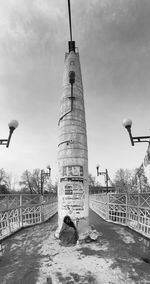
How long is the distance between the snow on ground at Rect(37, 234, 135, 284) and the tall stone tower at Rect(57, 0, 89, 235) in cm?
108

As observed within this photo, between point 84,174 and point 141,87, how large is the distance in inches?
329

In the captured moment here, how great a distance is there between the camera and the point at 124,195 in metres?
8.34

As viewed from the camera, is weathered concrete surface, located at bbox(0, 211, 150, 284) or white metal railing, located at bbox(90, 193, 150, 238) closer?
weathered concrete surface, located at bbox(0, 211, 150, 284)

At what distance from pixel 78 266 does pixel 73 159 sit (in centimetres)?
329

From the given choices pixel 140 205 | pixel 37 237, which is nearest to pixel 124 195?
pixel 140 205

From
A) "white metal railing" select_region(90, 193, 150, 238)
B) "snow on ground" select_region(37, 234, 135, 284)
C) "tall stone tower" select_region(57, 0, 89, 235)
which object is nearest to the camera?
"snow on ground" select_region(37, 234, 135, 284)

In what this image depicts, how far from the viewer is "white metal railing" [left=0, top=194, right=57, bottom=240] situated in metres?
6.55

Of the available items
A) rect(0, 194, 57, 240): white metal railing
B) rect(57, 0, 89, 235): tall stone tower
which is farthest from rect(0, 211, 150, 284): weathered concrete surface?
rect(0, 194, 57, 240): white metal railing

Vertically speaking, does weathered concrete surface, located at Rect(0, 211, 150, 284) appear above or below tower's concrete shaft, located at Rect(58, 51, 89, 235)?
below

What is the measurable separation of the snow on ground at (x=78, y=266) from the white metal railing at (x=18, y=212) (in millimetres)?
2470

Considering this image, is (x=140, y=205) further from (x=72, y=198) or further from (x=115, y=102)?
(x=115, y=102)

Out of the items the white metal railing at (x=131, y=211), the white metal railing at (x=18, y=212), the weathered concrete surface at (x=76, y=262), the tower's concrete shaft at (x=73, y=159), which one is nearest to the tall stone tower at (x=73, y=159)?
the tower's concrete shaft at (x=73, y=159)

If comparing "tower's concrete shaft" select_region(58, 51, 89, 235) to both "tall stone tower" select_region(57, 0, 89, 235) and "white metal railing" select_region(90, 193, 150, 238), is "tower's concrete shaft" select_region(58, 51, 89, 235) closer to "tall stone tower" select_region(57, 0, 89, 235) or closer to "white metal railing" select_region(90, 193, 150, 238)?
"tall stone tower" select_region(57, 0, 89, 235)

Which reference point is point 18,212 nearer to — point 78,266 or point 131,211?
point 78,266
